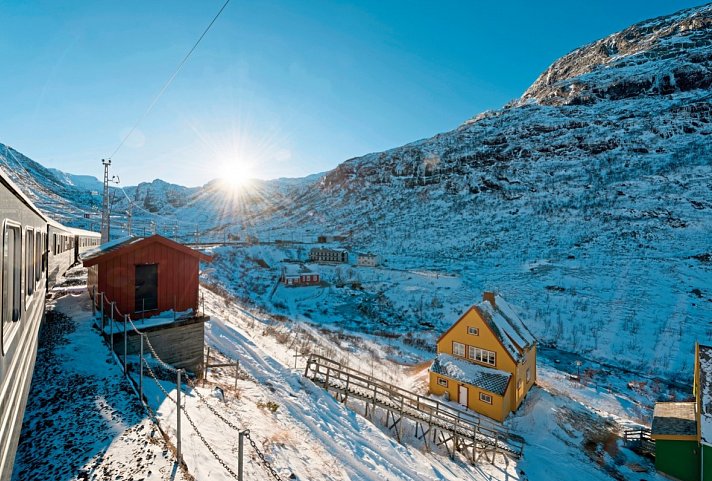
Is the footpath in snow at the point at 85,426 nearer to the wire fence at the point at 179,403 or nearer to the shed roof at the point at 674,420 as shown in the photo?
the wire fence at the point at 179,403

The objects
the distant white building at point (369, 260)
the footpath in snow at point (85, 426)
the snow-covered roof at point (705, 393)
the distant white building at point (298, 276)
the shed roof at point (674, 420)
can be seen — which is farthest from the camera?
the distant white building at point (369, 260)

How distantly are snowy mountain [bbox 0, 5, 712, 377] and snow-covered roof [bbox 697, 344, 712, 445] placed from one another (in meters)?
13.9

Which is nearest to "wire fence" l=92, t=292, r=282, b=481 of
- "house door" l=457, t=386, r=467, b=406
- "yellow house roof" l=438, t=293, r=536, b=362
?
"house door" l=457, t=386, r=467, b=406

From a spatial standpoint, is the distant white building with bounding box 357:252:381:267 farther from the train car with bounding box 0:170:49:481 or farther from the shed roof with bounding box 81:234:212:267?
the train car with bounding box 0:170:49:481

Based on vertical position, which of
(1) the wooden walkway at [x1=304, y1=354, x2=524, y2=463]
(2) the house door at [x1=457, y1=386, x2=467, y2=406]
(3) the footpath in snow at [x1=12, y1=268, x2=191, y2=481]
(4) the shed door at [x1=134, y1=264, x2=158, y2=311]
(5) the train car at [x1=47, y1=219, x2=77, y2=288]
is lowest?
(2) the house door at [x1=457, y1=386, x2=467, y2=406]

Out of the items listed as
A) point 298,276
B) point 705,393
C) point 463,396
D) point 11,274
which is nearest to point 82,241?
point 11,274

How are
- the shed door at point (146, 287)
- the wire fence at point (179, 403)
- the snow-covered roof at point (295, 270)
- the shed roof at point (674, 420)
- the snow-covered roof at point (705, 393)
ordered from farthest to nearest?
the snow-covered roof at point (295, 270)
the shed roof at point (674, 420)
the snow-covered roof at point (705, 393)
the shed door at point (146, 287)
the wire fence at point (179, 403)

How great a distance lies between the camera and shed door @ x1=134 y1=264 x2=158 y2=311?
12.0 metres

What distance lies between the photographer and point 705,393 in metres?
13.5

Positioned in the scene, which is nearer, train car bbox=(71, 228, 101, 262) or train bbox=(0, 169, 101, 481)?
train bbox=(0, 169, 101, 481)

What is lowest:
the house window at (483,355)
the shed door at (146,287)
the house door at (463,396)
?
the house door at (463,396)

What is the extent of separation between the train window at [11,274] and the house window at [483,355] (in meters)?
20.7

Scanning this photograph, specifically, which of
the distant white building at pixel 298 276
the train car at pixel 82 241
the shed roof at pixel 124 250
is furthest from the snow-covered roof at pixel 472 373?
the distant white building at pixel 298 276

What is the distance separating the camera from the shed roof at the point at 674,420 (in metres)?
14.8
